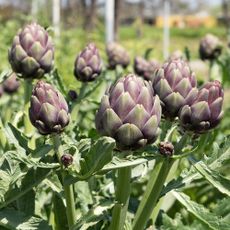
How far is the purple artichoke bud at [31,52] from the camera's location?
0.98 metres

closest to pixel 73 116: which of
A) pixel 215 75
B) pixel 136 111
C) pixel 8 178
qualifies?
pixel 8 178

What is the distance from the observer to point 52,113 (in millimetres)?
713

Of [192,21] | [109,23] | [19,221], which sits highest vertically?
[19,221]

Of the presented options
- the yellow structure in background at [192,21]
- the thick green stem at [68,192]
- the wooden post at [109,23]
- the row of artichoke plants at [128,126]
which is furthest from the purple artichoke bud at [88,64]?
the yellow structure in background at [192,21]

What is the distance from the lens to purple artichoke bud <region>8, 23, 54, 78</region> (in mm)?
975

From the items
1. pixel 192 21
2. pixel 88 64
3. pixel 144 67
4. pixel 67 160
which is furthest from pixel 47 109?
pixel 192 21

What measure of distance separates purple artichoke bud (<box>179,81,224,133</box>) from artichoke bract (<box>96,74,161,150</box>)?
6cm

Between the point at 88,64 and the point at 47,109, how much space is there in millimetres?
401

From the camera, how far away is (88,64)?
43.3 inches

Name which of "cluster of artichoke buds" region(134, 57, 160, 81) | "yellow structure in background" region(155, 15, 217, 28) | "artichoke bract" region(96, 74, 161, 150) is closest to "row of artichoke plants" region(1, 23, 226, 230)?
"artichoke bract" region(96, 74, 161, 150)

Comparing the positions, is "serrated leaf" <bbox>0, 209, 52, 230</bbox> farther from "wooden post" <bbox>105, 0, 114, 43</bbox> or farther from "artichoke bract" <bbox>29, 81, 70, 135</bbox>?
"wooden post" <bbox>105, 0, 114, 43</bbox>

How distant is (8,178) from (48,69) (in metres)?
0.29

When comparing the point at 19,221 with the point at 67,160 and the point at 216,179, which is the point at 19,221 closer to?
the point at 67,160

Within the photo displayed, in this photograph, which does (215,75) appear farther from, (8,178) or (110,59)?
(8,178)
